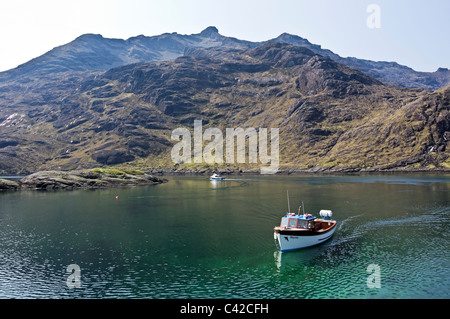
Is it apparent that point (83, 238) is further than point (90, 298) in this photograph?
Yes

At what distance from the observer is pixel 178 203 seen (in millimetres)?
106062

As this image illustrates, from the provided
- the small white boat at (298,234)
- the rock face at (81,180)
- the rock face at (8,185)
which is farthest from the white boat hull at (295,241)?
the rock face at (8,185)

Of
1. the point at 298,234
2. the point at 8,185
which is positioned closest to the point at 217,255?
the point at 298,234

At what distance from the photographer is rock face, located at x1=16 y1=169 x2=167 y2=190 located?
166 m

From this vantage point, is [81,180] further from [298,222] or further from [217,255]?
[298,222]

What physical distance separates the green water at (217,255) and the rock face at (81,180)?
87070 millimetres

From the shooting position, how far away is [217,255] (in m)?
47.3

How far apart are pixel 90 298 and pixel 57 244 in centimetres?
2717

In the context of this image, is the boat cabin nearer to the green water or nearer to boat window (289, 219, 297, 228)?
boat window (289, 219, 297, 228)

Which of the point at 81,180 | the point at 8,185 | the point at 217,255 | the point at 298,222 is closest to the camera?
the point at 217,255

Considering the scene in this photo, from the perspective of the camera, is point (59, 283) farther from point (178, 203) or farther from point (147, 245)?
point (178, 203)

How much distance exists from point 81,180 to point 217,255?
5960 inches
